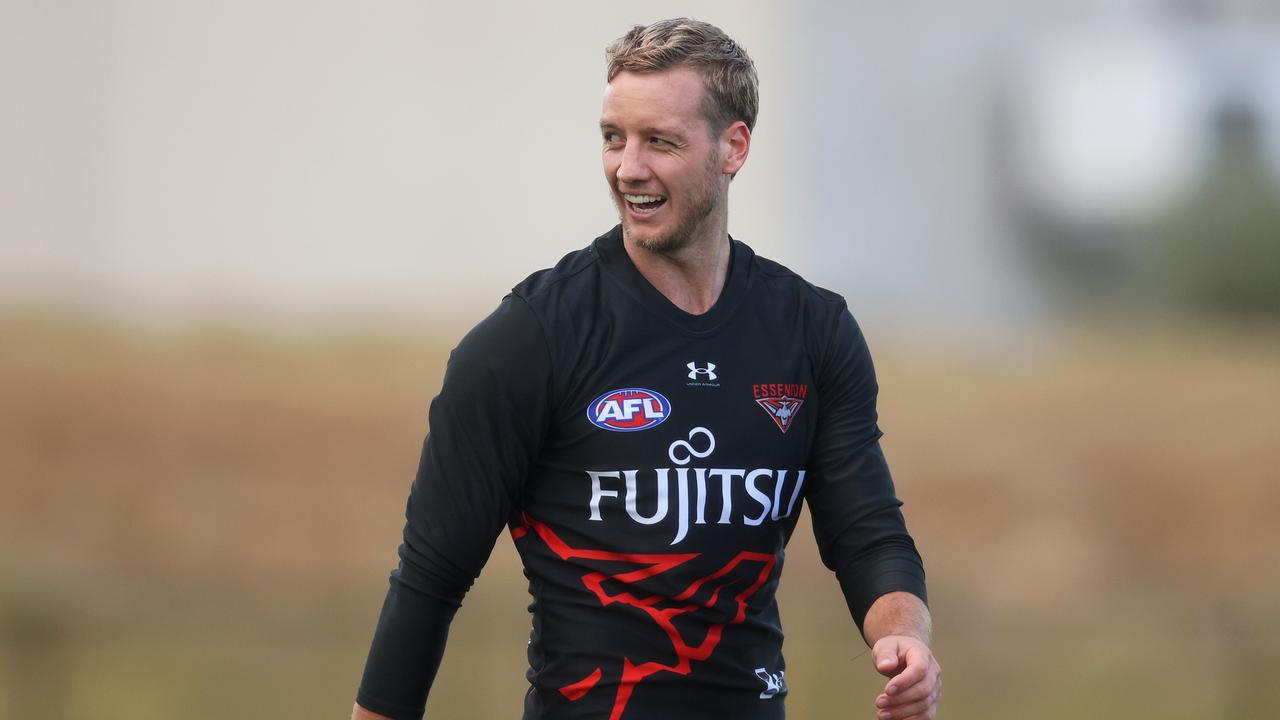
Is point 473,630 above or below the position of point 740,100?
below

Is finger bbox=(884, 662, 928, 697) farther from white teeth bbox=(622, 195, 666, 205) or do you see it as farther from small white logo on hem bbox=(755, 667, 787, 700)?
white teeth bbox=(622, 195, 666, 205)

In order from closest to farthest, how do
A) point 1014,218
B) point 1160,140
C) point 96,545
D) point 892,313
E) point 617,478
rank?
point 617,478, point 96,545, point 892,313, point 1160,140, point 1014,218

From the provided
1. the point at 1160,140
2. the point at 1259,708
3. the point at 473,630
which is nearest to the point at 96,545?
the point at 473,630

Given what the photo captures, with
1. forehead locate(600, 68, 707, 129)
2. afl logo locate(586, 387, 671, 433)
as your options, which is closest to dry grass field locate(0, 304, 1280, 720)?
afl logo locate(586, 387, 671, 433)

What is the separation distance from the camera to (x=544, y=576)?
296 centimetres

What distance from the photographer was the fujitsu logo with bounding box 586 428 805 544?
2883 mm

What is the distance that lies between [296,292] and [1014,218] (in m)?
20.2

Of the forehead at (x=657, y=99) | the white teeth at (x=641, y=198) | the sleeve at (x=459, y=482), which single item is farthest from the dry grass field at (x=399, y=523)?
the forehead at (x=657, y=99)

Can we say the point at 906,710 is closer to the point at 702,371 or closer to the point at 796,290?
the point at 702,371

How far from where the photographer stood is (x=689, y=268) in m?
3.05

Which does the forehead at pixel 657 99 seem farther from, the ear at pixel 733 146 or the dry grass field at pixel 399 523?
the dry grass field at pixel 399 523

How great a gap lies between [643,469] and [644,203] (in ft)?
1.76

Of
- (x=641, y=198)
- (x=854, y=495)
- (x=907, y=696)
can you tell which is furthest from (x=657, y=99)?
(x=907, y=696)

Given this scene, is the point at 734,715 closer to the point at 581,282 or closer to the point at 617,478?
the point at 617,478
